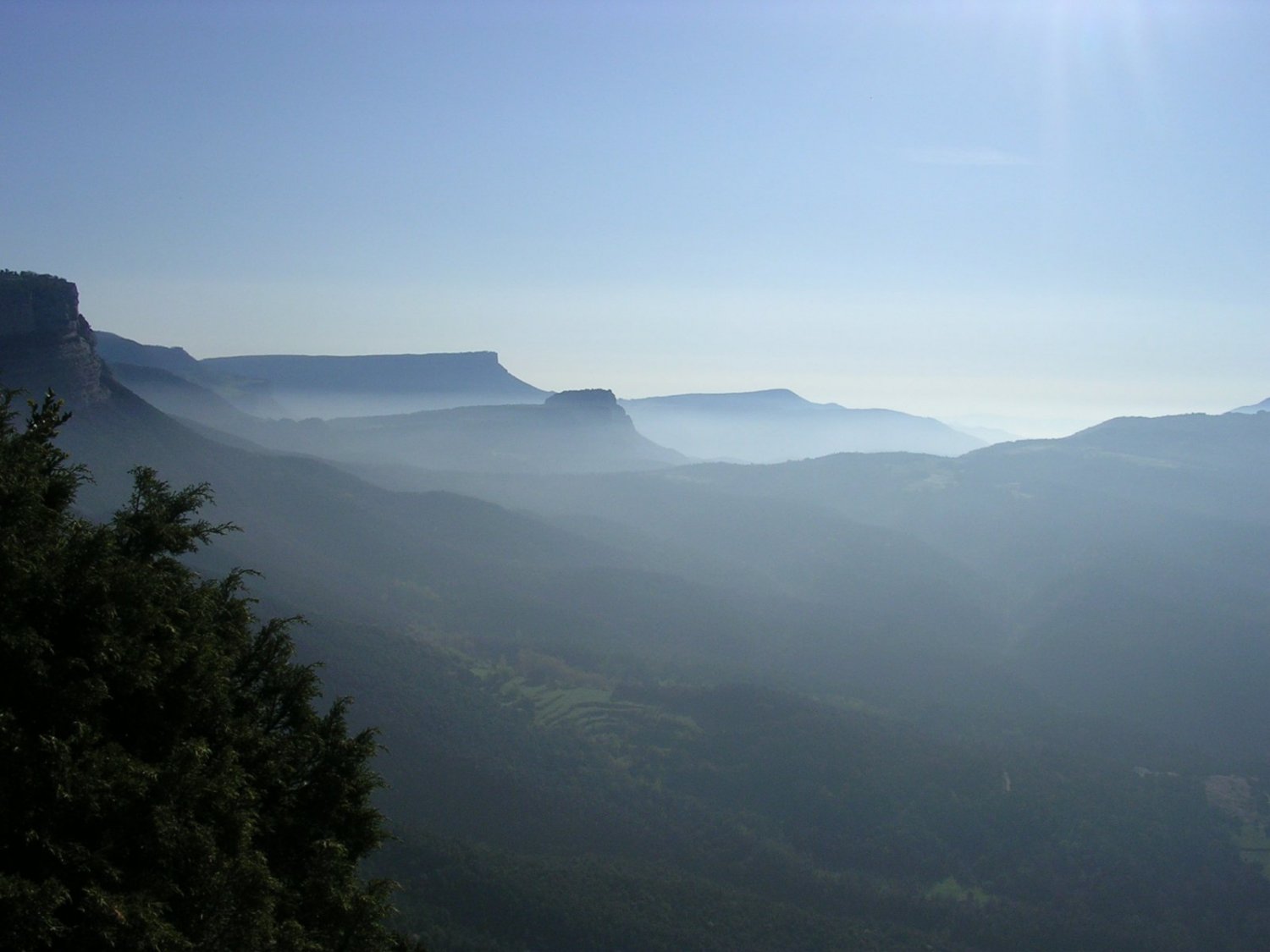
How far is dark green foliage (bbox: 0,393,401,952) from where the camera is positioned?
9.84 m

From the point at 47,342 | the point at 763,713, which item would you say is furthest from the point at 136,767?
the point at 47,342

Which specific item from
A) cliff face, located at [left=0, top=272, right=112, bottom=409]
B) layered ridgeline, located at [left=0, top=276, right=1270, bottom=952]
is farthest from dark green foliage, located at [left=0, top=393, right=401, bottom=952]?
cliff face, located at [left=0, top=272, right=112, bottom=409]

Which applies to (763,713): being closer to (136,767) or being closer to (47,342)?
(136,767)

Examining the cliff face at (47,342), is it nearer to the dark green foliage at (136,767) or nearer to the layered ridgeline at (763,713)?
the layered ridgeline at (763,713)

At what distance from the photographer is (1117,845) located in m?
74.1

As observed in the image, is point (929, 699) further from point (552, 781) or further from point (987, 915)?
point (552, 781)

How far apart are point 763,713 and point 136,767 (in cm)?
8086

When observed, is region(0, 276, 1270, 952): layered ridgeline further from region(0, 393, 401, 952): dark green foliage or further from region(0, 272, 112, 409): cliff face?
region(0, 393, 401, 952): dark green foliage

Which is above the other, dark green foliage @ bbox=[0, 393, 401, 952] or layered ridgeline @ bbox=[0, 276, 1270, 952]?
dark green foliage @ bbox=[0, 393, 401, 952]

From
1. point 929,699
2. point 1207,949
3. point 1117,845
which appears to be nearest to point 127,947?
point 1207,949

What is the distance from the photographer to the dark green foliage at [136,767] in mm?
9836

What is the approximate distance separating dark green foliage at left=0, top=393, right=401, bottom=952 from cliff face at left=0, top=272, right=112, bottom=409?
10916 cm

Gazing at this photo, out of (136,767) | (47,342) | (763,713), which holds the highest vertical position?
(47,342)

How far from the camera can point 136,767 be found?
10.6 metres
